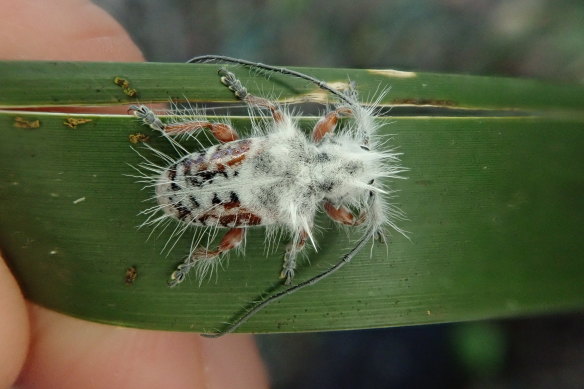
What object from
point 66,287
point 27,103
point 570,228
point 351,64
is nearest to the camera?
point 27,103

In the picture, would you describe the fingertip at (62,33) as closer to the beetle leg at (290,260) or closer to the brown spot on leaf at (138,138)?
the brown spot on leaf at (138,138)

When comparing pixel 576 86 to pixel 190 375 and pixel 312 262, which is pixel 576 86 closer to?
pixel 312 262

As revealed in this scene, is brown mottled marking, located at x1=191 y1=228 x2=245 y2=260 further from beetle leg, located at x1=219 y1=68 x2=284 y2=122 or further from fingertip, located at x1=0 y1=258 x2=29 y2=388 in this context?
fingertip, located at x1=0 y1=258 x2=29 y2=388

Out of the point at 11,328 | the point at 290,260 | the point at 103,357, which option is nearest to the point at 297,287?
the point at 290,260

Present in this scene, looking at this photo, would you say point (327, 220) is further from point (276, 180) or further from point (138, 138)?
point (138, 138)

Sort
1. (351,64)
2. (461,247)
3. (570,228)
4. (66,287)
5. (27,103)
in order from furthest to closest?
(351,64) < (570,228) < (461,247) < (66,287) < (27,103)

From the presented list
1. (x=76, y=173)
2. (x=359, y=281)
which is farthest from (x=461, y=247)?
(x=76, y=173)

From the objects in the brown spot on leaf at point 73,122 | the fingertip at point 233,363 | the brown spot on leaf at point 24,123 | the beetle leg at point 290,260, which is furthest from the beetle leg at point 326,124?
the fingertip at point 233,363
